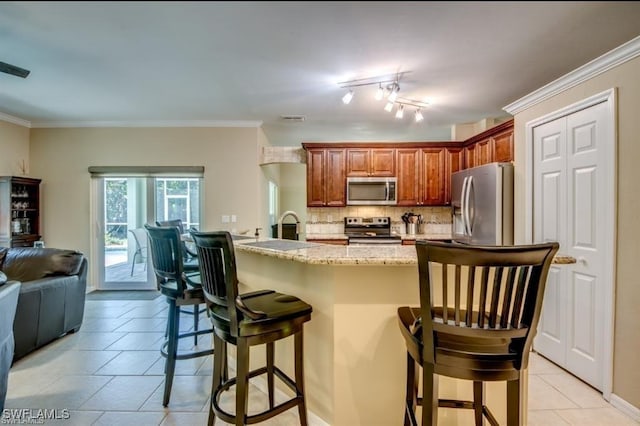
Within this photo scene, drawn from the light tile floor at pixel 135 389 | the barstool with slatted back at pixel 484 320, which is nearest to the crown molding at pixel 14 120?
the light tile floor at pixel 135 389

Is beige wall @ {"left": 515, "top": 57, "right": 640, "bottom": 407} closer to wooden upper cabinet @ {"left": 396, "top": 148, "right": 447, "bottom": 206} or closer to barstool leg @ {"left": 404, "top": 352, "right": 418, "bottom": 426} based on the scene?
barstool leg @ {"left": 404, "top": 352, "right": 418, "bottom": 426}

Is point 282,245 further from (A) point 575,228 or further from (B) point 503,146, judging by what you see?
(B) point 503,146

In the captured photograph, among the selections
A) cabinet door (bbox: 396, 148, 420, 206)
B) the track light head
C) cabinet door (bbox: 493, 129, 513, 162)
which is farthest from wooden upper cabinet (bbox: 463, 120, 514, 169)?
the track light head

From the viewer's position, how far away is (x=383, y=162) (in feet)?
15.5

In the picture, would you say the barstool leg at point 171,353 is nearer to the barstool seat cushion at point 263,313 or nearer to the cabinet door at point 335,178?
the barstool seat cushion at point 263,313

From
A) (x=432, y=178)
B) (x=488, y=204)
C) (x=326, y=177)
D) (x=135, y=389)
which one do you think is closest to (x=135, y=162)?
(x=326, y=177)

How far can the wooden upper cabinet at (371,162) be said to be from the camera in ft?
15.5

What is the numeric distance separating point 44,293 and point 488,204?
4358 mm

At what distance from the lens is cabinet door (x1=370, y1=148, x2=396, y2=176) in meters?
4.71

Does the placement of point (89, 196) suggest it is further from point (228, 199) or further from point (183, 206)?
point (228, 199)

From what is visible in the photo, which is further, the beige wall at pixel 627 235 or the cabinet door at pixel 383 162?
the cabinet door at pixel 383 162

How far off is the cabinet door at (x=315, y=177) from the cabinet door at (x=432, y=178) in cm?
153

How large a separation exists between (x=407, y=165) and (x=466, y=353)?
12.7 ft

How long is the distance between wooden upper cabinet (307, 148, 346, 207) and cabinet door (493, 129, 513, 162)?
6.60 feet
